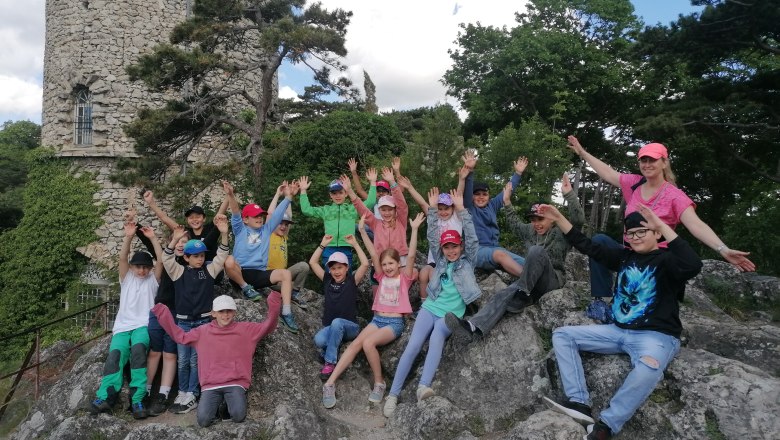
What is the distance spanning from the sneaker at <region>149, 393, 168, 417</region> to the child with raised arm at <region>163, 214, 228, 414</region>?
0.20m

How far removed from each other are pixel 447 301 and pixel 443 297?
66 mm

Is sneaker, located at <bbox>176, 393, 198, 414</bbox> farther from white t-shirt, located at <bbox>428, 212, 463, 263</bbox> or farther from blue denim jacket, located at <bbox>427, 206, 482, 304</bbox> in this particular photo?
white t-shirt, located at <bbox>428, 212, 463, 263</bbox>

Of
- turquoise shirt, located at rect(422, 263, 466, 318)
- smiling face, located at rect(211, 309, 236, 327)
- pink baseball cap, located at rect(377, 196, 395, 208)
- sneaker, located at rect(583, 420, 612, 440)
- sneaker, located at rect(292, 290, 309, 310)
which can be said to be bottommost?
sneaker, located at rect(583, 420, 612, 440)

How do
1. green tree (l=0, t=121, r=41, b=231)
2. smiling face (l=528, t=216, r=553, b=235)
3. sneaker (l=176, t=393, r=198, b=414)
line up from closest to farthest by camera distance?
sneaker (l=176, t=393, r=198, b=414) < smiling face (l=528, t=216, r=553, b=235) < green tree (l=0, t=121, r=41, b=231)

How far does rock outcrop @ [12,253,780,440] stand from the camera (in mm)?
4352

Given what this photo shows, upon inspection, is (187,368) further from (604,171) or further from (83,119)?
(83,119)

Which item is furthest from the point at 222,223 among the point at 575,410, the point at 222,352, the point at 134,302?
the point at 575,410

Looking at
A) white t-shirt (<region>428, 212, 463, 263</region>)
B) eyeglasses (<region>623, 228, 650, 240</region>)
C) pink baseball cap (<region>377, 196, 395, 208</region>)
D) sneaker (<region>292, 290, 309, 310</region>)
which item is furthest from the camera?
sneaker (<region>292, 290, 309, 310</region>)

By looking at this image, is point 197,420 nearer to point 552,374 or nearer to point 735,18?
point 552,374

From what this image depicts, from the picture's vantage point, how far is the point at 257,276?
270 inches

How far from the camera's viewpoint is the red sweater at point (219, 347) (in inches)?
212

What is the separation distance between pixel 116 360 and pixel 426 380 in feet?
11.0

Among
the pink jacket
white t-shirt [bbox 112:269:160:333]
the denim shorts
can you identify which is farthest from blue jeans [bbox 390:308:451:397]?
white t-shirt [bbox 112:269:160:333]

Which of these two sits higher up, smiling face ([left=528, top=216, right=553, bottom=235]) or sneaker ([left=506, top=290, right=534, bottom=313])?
smiling face ([left=528, top=216, right=553, bottom=235])
